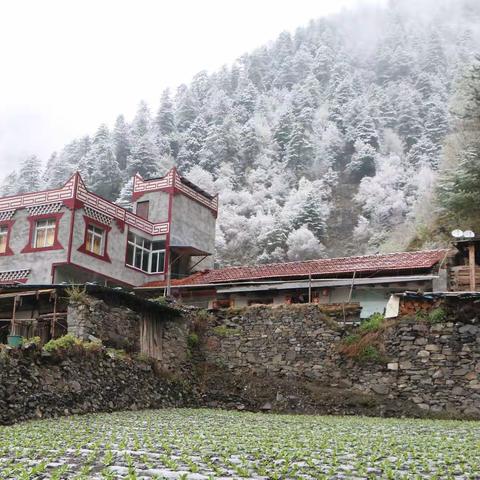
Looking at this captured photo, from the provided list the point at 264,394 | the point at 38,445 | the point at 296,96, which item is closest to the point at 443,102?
the point at 296,96

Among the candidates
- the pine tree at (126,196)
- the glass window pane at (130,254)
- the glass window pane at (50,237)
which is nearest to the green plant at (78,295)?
the glass window pane at (50,237)

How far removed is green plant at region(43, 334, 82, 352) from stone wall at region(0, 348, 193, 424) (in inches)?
7.1

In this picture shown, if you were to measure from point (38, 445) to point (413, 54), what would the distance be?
455ft

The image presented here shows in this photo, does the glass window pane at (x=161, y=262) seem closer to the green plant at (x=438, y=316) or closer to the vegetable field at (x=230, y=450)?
the green plant at (x=438, y=316)

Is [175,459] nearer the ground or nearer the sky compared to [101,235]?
nearer the ground

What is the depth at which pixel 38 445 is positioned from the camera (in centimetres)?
1206

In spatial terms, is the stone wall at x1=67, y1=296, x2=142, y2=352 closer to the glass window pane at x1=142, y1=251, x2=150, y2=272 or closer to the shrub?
the shrub

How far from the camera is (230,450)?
12.0 m

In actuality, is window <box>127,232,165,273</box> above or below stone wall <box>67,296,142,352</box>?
above

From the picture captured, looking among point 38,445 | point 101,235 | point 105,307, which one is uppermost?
point 101,235

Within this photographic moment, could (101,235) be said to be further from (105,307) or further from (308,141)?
(308,141)

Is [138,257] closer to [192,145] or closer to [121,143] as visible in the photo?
[192,145]

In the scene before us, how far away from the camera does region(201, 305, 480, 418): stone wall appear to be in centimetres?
2191

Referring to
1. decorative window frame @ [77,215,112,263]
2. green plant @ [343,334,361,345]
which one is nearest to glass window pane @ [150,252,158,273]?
decorative window frame @ [77,215,112,263]
